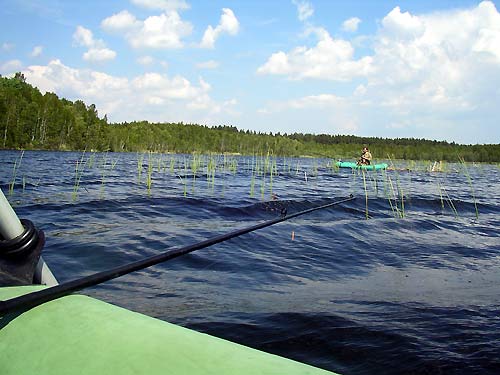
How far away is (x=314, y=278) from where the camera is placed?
4867mm

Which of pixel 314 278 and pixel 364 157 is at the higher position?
pixel 364 157

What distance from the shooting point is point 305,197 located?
42.0ft

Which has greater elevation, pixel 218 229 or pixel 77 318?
pixel 77 318

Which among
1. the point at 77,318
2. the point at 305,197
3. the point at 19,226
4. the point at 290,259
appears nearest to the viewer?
the point at 77,318

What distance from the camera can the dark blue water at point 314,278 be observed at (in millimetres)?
3068

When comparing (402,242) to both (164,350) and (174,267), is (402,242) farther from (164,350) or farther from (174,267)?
(164,350)

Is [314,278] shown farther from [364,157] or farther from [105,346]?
[364,157]

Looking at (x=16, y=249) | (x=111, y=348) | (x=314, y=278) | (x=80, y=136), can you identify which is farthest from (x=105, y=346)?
(x=80, y=136)

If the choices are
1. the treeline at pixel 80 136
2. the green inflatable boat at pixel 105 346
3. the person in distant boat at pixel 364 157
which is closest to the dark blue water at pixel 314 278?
the green inflatable boat at pixel 105 346

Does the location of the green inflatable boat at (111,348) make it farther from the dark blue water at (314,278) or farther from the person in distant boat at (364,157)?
the person in distant boat at (364,157)

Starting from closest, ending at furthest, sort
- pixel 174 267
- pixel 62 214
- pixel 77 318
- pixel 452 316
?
pixel 77 318, pixel 452 316, pixel 174 267, pixel 62 214

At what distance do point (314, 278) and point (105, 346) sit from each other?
3.73 metres

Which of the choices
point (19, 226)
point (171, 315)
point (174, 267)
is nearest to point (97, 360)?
point (19, 226)

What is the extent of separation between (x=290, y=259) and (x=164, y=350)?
447 centimetres
